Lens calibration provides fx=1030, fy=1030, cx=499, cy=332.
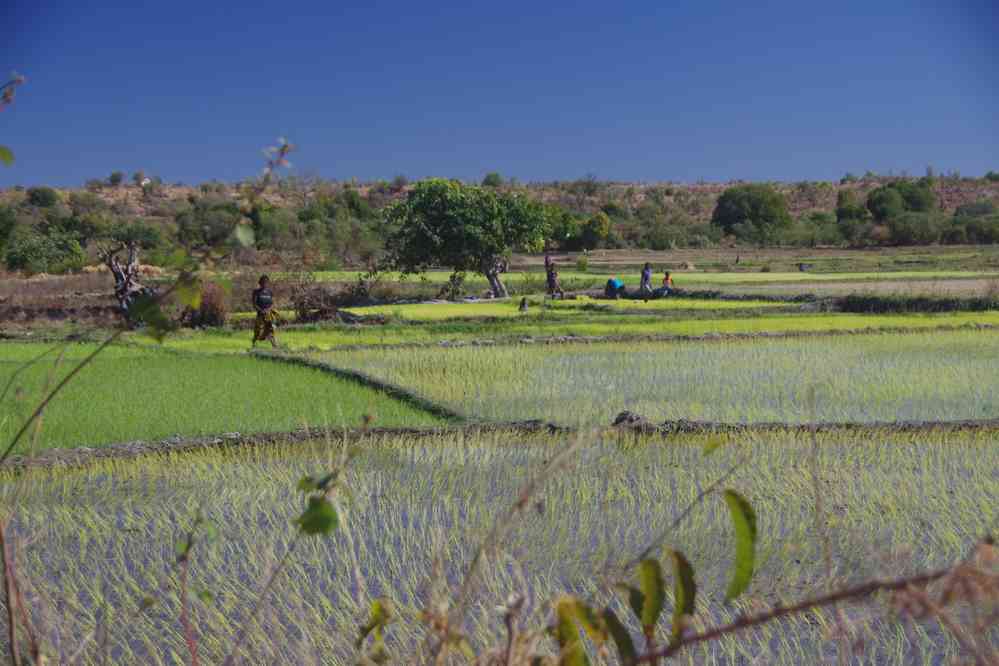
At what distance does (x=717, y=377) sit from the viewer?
11.0 m

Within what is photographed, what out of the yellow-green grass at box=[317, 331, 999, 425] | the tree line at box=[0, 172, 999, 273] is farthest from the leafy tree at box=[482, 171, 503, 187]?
the yellow-green grass at box=[317, 331, 999, 425]

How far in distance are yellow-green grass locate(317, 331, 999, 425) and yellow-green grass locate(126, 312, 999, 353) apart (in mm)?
1093

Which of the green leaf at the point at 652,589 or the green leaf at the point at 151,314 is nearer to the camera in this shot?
the green leaf at the point at 652,589

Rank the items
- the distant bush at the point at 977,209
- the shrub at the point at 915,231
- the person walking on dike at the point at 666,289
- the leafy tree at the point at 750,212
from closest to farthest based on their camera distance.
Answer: the person walking on dike at the point at 666,289
the shrub at the point at 915,231
the leafy tree at the point at 750,212
the distant bush at the point at 977,209

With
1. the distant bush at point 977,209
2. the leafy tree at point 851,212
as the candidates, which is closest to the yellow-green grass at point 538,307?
the leafy tree at point 851,212

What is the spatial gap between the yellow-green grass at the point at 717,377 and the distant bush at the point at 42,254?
20.4m

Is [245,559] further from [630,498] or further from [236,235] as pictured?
[236,235]

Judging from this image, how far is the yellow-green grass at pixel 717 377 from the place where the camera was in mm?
8961

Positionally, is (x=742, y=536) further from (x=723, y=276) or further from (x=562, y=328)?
(x=723, y=276)

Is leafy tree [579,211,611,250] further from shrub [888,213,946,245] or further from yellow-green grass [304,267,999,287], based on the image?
yellow-green grass [304,267,999,287]

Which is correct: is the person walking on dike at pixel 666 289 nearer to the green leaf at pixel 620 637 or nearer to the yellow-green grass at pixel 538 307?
the yellow-green grass at pixel 538 307

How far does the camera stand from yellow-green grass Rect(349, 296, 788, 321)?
61.2 feet

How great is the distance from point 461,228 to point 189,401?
44.5 ft

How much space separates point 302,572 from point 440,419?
4163 millimetres
